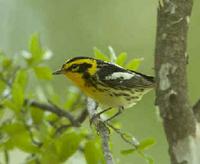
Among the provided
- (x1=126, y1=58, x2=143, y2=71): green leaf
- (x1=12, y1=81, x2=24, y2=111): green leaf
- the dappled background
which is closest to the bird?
(x1=126, y1=58, x2=143, y2=71): green leaf

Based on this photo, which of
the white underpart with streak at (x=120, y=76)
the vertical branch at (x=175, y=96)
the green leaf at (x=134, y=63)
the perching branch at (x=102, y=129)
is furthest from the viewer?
the white underpart with streak at (x=120, y=76)

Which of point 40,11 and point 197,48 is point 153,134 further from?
point 40,11

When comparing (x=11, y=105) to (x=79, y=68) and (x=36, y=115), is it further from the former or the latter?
(x=79, y=68)

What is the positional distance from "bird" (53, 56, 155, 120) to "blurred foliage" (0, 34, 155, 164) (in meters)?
0.09

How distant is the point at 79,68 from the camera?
3037 millimetres

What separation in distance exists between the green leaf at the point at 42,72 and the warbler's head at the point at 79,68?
0.05 metres

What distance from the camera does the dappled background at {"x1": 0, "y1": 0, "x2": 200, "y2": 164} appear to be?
13.8 feet

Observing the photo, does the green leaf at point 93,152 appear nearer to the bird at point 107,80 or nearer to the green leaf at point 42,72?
the bird at point 107,80

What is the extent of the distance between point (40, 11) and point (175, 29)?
149 inches

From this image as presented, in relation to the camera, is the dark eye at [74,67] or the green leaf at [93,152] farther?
the dark eye at [74,67]

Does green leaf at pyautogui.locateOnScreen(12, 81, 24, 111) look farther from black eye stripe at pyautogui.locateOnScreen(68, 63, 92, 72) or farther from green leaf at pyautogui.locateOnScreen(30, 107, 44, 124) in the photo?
black eye stripe at pyautogui.locateOnScreen(68, 63, 92, 72)

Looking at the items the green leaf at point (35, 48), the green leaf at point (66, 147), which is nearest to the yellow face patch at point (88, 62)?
the green leaf at point (35, 48)

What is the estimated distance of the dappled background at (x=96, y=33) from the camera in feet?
13.8

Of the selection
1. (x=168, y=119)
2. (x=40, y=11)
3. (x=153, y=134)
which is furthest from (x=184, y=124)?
(x=40, y=11)
